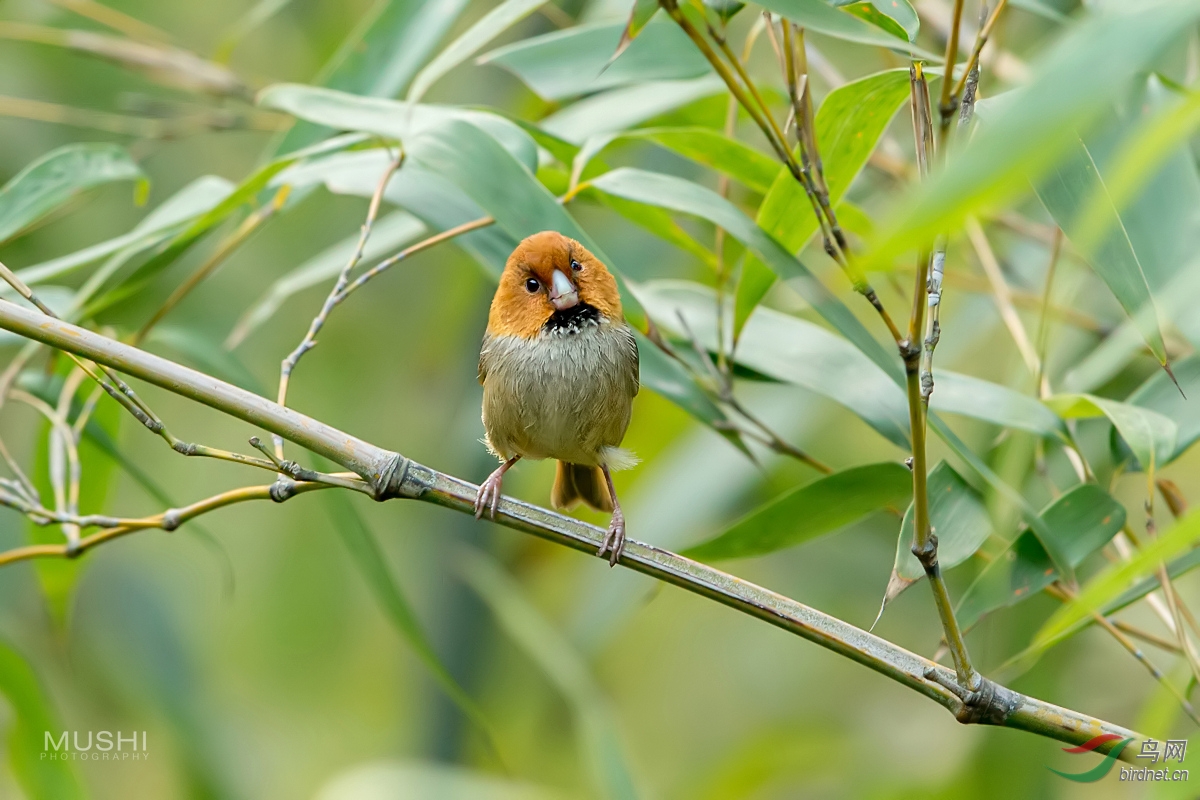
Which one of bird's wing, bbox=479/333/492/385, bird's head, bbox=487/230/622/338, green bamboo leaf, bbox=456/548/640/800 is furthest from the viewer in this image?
green bamboo leaf, bbox=456/548/640/800

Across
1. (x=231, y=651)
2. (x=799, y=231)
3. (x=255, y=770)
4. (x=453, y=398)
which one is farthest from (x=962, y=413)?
(x=231, y=651)

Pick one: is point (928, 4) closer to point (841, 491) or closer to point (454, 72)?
point (841, 491)

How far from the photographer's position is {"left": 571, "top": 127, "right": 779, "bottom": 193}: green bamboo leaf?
198 cm

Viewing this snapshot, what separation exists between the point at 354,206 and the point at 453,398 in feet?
Answer: 3.24

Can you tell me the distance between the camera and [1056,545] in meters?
1.73

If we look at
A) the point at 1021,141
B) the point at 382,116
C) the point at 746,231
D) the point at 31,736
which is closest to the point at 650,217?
the point at 746,231

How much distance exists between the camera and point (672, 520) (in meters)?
3.04

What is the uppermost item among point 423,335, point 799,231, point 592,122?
point 423,335

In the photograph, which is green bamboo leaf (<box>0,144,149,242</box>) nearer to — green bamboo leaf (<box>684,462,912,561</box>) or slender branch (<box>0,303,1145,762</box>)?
slender branch (<box>0,303,1145,762</box>)

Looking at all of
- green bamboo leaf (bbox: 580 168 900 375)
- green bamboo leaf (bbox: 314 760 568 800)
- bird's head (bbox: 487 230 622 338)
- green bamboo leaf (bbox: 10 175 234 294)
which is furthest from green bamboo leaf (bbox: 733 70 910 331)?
green bamboo leaf (bbox: 314 760 568 800)

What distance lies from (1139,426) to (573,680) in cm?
156

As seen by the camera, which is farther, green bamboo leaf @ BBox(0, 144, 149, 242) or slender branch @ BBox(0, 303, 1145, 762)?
green bamboo leaf @ BBox(0, 144, 149, 242)

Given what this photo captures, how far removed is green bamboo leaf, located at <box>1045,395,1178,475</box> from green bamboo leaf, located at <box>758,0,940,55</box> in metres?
0.68

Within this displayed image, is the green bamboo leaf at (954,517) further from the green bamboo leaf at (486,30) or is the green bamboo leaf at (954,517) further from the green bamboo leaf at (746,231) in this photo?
the green bamboo leaf at (486,30)
